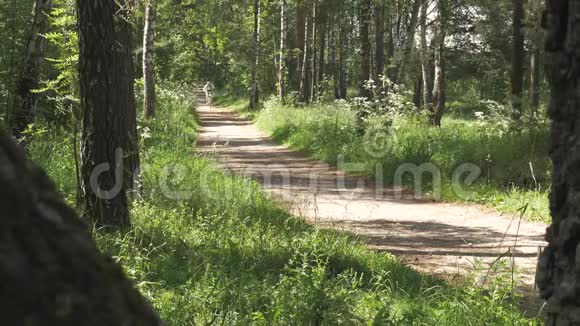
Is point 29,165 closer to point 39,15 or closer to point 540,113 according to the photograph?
point 39,15

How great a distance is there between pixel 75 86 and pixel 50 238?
6.84m

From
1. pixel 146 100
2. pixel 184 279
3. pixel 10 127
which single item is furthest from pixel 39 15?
pixel 146 100

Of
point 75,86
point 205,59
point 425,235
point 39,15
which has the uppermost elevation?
point 205,59

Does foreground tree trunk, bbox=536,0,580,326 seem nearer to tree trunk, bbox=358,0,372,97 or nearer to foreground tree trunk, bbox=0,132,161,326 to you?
foreground tree trunk, bbox=0,132,161,326

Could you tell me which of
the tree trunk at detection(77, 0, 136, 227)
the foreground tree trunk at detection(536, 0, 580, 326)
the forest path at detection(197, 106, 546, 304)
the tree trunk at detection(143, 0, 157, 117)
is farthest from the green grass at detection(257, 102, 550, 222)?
Answer: the foreground tree trunk at detection(536, 0, 580, 326)

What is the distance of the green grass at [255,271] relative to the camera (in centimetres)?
Result: 404

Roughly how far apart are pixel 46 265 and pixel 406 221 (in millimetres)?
8393

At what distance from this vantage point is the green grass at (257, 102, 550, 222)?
9.69 metres

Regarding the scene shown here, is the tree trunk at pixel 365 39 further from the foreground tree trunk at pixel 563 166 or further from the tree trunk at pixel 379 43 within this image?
the foreground tree trunk at pixel 563 166

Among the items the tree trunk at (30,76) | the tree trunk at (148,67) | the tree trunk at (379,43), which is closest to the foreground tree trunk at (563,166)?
the tree trunk at (30,76)

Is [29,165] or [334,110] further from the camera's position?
[334,110]

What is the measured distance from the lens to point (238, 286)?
459cm

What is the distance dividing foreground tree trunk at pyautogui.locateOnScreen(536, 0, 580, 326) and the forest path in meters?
2.91

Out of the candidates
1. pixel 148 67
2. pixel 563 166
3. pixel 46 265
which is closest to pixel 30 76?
pixel 148 67
